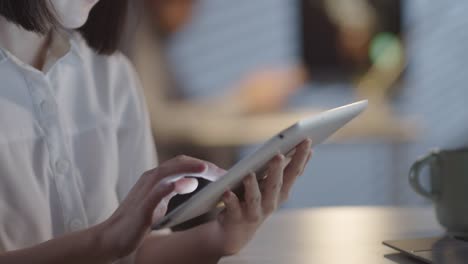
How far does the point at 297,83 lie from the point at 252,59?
203 millimetres

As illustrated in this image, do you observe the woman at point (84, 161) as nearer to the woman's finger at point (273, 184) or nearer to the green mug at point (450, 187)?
the woman's finger at point (273, 184)

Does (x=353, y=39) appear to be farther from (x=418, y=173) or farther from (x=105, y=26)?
(x=418, y=173)

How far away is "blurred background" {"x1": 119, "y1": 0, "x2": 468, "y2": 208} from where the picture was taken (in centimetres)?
258

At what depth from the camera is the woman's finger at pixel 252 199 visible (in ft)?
1.99

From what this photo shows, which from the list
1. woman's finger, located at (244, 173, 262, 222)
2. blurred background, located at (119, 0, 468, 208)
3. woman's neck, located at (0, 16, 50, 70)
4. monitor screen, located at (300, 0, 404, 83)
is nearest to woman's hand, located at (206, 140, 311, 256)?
woman's finger, located at (244, 173, 262, 222)

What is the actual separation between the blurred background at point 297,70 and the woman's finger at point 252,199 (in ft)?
6.20

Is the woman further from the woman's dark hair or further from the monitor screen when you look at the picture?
the monitor screen

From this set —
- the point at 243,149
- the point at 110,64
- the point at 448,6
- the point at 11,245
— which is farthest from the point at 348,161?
the point at 11,245

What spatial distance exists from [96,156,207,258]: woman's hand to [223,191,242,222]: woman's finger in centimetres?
4

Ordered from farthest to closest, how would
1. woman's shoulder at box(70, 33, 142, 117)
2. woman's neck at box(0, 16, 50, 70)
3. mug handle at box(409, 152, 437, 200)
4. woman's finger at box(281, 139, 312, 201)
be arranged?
woman's shoulder at box(70, 33, 142, 117) < woman's neck at box(0, 16, 50, 70) < mug handle at box(409, 152, 437, 200) < woman's finger at box(281, 139, 312, 201)

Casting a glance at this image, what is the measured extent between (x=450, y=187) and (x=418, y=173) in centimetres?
7

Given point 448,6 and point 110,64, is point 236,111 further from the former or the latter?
point 110,64

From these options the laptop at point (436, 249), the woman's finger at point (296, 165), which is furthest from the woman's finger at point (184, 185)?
the laptop at point (436, 249)

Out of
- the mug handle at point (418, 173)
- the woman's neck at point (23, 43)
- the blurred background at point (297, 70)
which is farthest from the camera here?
the blurred background at point (297, 70)
